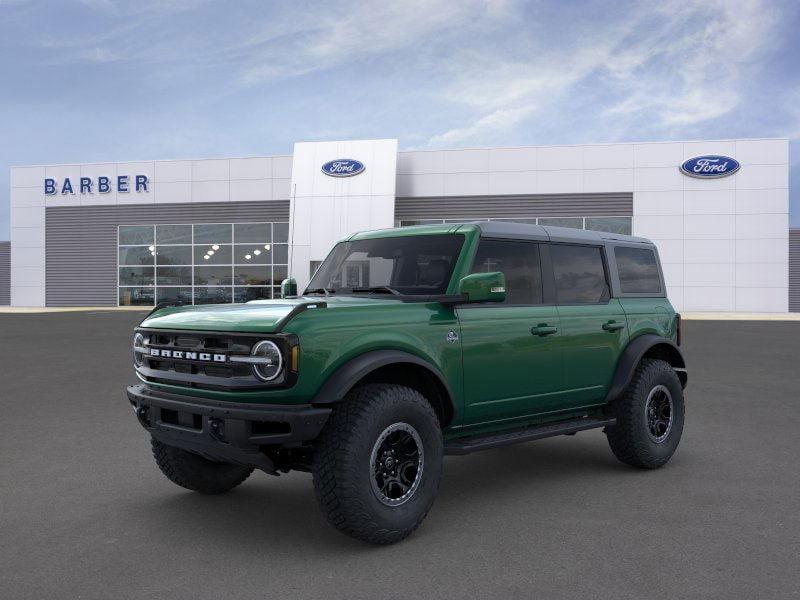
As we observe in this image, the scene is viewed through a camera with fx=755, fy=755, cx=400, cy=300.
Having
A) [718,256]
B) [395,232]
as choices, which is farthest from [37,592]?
[718,256]

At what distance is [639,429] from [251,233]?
33.7 m

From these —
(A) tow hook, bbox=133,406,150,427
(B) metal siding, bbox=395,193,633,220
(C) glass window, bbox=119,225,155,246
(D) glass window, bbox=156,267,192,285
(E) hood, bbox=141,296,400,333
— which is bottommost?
(A) tow hook, bbox=133,406,150,427

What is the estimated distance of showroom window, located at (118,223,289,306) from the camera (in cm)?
3800

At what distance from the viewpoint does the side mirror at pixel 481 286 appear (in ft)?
15.4

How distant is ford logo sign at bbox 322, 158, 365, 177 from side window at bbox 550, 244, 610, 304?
2975cm

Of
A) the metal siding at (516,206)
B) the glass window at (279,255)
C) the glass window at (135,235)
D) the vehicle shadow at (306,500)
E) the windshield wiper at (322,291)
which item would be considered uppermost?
the metal siding at (516,206)

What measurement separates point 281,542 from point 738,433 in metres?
5.22

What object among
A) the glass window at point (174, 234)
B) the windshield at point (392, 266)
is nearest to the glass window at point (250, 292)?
the glass window at point (174, 234)

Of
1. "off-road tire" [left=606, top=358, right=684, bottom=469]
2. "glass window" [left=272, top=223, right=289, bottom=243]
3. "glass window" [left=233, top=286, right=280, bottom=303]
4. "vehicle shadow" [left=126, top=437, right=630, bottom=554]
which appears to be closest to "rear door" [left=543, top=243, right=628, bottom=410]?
"off-road tire" [left=606, top=358, right=684, bottom=469]

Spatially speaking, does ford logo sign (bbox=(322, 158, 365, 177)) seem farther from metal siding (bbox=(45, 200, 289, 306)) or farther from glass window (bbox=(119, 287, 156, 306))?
glass window (bbox=(119, 287, 156, 306))

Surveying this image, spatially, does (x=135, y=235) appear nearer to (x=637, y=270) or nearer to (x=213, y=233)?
(x=213, y=233)

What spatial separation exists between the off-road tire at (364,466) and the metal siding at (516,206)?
31.7 meters

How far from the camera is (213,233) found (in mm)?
38500

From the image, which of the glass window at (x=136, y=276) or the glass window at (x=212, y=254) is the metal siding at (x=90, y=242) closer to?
the glass window at (x=136, y=276)
